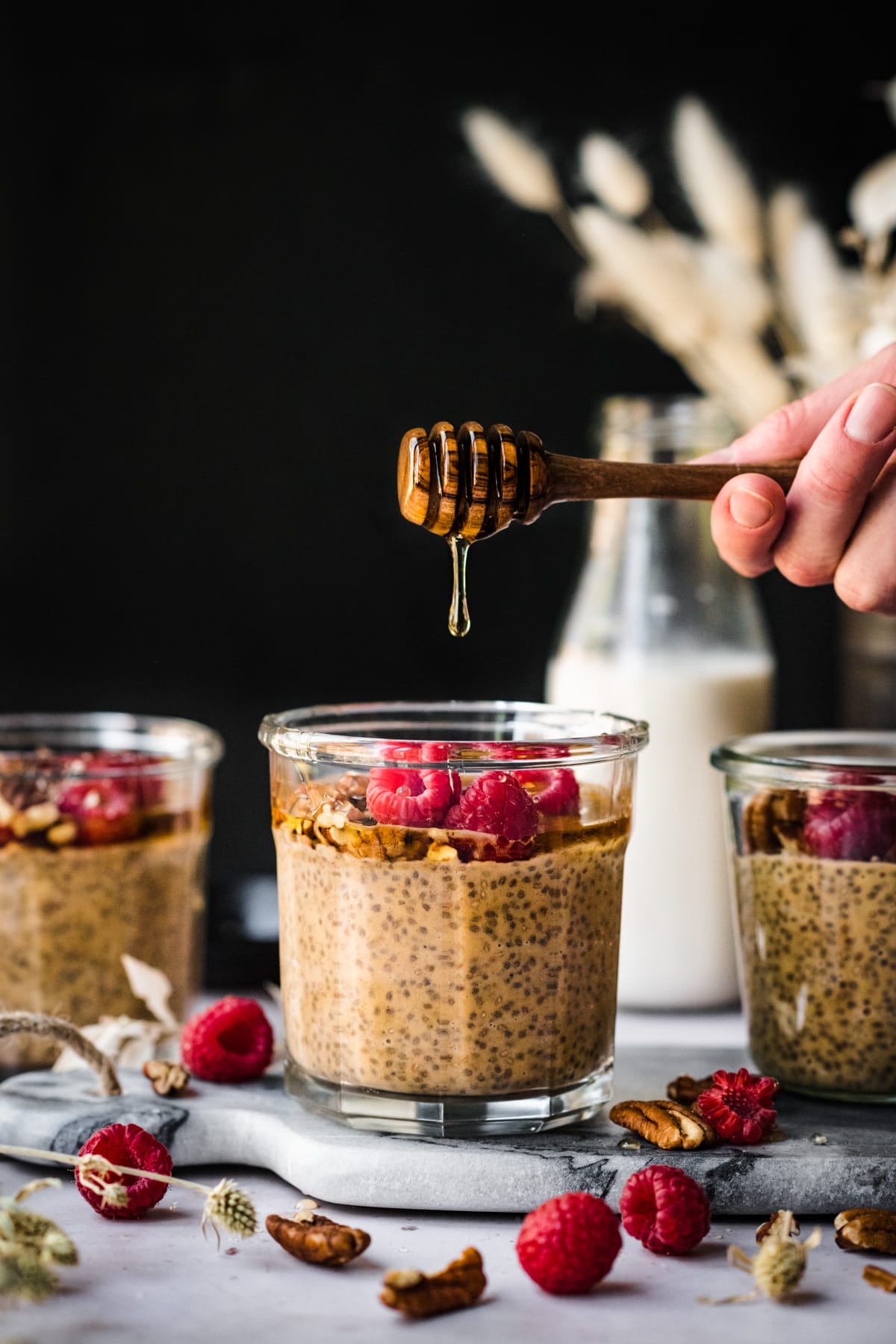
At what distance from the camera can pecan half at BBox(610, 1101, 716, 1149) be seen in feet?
2.69

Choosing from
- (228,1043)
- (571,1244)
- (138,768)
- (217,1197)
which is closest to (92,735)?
(138,768)

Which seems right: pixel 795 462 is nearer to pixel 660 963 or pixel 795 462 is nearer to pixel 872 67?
pixel 660 963

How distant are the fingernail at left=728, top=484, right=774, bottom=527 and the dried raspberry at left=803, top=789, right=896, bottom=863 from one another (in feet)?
0.60

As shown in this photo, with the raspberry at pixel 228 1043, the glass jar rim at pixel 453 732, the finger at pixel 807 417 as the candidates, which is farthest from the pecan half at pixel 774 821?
the raspberry at pixel 228 1043

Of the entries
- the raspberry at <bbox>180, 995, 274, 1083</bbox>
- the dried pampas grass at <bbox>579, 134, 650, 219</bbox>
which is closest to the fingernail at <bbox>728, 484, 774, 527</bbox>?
the raspberry at <bbox>180, 995, 274, 1083</bbox>

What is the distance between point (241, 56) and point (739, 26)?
2.01 ft

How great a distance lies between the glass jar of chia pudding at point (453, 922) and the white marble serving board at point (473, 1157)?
1.2 inches

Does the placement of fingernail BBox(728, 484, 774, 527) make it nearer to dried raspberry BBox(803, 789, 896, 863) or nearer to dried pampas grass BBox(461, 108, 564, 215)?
dried raspberry BBox(803, 789, 896, 863)

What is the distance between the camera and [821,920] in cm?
92

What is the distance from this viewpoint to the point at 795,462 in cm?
93

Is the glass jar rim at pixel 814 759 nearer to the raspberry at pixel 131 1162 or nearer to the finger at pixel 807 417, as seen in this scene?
the finger at pixel 807 417

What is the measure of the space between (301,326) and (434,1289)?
53.5 inches

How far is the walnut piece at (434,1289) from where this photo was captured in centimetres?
67

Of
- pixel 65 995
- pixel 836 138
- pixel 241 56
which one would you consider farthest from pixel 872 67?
pixel 65 995
